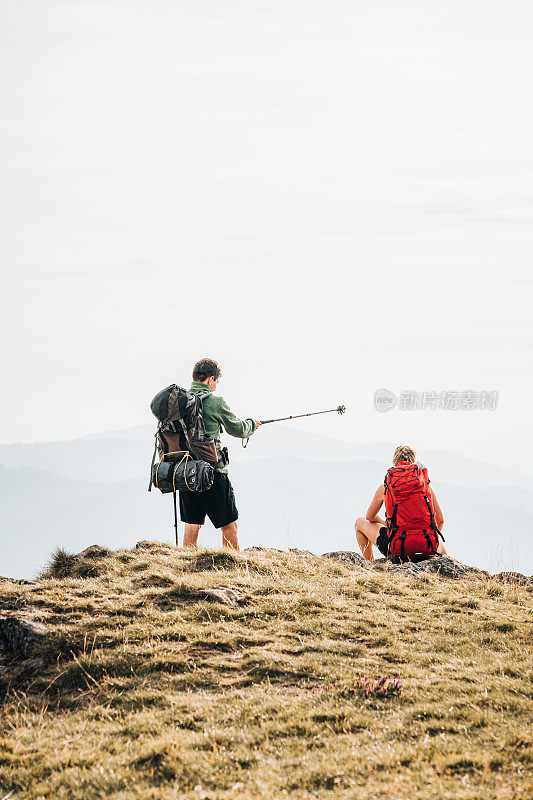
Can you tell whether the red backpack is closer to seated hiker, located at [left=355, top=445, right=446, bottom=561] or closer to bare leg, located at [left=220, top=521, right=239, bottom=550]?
seated hiker, located at [left=355, top=445, right=446, bottom=561]

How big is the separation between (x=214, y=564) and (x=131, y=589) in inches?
73.7

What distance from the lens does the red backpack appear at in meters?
14.1

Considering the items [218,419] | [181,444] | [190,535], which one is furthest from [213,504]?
[218,419]

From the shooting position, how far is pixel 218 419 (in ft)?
43.4

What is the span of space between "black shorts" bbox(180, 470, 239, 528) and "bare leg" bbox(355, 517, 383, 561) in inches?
134

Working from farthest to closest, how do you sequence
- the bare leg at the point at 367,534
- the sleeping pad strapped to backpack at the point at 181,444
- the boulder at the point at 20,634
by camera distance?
the bare leg at the point at 367,534 → the sleeping pad strapped to backpack at the point at 181,444 → the boulder at the point at 20,634

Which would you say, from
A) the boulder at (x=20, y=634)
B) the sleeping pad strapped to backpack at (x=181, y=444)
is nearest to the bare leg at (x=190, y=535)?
the sleeping pad strapped to backpack at (x=181, y=444)

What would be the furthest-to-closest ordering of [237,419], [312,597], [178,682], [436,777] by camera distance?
[237,419] → [312,597] → [178,682] → [436,777]

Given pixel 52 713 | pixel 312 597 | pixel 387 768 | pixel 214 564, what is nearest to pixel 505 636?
pixel 312 597

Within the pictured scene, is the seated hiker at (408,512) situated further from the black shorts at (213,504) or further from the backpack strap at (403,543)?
the black shorts at (213,504)

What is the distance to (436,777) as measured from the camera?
5969mm

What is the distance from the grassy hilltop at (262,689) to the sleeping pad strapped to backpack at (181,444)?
1589 mm

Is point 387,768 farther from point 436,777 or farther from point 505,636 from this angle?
point 505,636

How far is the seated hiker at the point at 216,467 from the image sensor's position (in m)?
13.2
